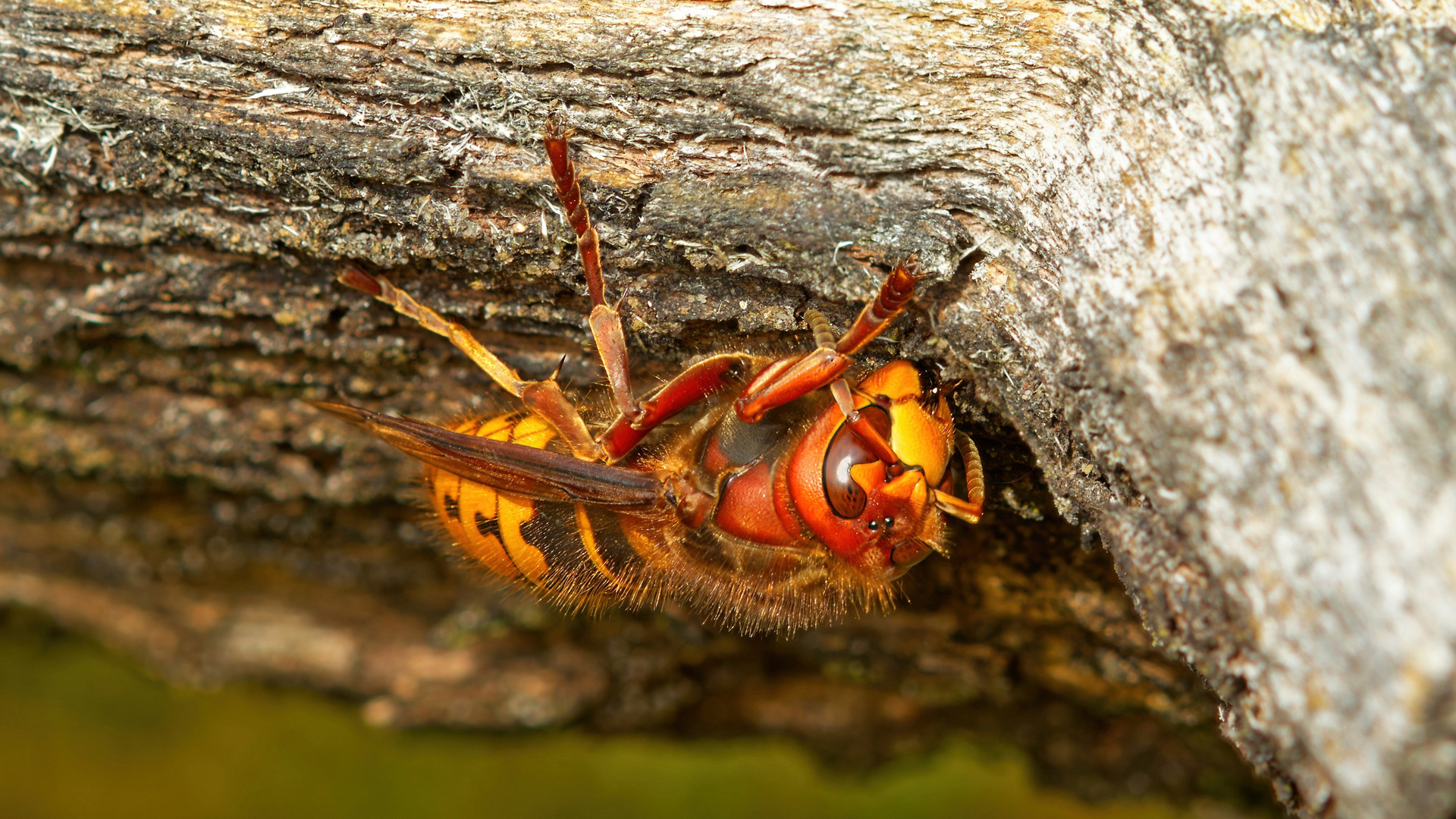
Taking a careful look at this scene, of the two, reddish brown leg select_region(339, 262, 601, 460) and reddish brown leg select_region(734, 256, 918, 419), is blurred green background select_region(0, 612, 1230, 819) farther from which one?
reddish brown leg select_region(734, 256, 918, 419)

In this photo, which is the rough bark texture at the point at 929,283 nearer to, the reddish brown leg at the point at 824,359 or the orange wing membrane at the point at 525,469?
the reddish brown leg at the point at 824,359

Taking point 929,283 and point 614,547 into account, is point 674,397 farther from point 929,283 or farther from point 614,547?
point 929,283

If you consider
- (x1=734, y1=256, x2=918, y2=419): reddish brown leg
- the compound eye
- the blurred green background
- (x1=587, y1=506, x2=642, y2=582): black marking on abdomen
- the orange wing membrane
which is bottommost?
the blurred green background

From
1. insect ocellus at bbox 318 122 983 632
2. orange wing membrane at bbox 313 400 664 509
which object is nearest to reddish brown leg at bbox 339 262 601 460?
insect ocellus at bbox 318 122 983 632

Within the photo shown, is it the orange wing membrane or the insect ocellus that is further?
the orange wing membrane

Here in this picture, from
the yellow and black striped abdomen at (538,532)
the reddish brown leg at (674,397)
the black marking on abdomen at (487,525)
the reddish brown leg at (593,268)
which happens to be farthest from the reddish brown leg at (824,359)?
the black marking on abdomen at (487,525)
